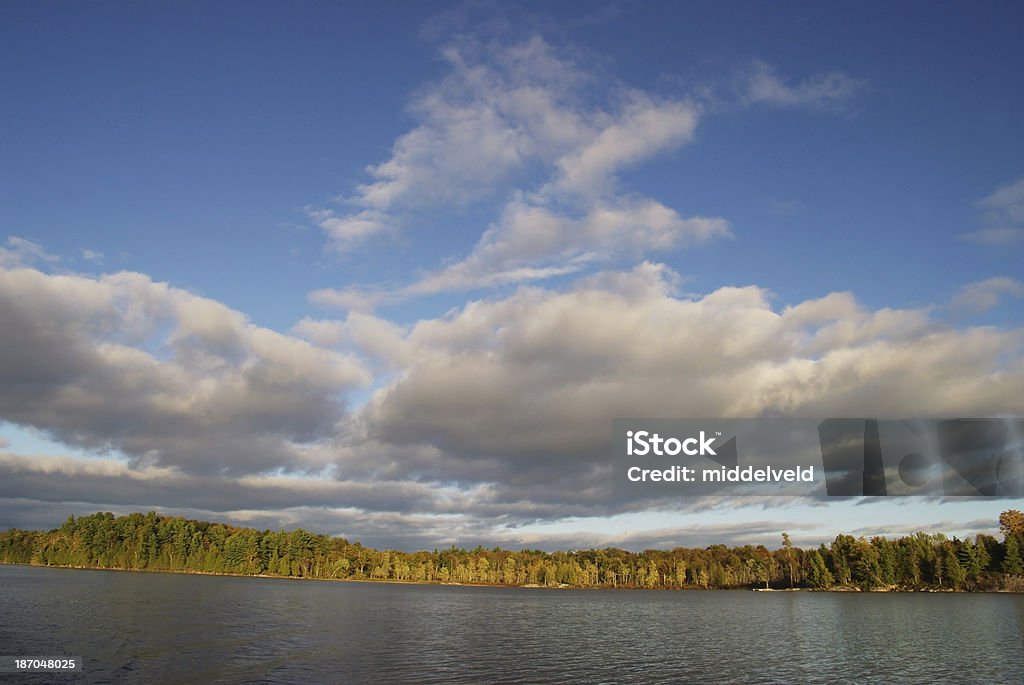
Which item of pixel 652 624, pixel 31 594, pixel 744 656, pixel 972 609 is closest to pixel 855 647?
pixel 744 656

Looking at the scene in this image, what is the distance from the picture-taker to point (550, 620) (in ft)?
398

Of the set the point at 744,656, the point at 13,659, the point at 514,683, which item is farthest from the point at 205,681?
the point at 744,656

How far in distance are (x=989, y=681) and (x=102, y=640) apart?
84.1m

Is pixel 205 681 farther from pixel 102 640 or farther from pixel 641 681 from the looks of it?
pixel 641 681

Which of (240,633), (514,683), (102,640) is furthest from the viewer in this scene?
(240,633)

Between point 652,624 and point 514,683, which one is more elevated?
point 514,683

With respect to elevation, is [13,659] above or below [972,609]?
above

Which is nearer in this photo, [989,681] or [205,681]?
[205,681]

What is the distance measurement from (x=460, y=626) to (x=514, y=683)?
52773 millimetres

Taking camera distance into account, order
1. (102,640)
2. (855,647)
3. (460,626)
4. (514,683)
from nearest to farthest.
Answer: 1. (514,683)
2. (102,640)
3. (855,647)
4. (460,626)

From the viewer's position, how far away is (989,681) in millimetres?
58781

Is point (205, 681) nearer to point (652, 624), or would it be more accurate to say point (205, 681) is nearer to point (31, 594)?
point (652, 624)

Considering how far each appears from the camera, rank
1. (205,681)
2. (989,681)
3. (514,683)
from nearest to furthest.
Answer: (205,681) < (514,683) < (989,681)

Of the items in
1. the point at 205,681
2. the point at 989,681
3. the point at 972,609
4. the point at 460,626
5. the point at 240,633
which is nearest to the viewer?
the point at 205,681
